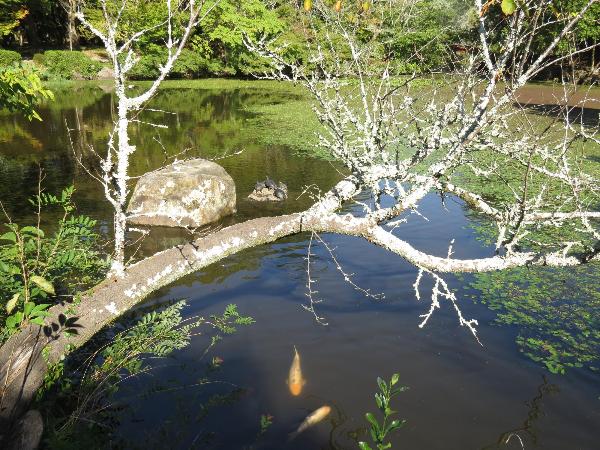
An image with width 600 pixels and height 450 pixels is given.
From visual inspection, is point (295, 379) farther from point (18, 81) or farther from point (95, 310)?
point (18, 81)

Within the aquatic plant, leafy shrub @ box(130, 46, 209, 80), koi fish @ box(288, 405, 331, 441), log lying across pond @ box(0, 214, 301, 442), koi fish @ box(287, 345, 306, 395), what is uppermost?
log lying across pond @ box(0, 214, 301, 442)

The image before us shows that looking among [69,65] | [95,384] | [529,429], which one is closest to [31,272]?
[95,384]

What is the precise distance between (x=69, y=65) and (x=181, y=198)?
32.4 meters

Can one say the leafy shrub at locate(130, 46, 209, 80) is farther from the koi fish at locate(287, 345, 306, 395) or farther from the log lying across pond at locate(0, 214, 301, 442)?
the log lying across pond at locate(0, 214, 301, 442)

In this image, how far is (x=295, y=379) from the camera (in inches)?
213

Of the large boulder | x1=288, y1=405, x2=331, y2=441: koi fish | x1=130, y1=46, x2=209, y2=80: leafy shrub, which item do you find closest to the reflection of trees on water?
x1=288, y1=405, x2=331, y2=441: koi fish

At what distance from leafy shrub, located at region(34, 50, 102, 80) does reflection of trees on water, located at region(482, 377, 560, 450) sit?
3864 cm

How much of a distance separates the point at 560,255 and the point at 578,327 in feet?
10.6

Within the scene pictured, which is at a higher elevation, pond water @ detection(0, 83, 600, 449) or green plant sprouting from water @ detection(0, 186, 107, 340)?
green plant sprouting from water @ detection(0, 186, 107, 340)

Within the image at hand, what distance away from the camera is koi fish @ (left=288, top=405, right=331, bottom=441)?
186 inches

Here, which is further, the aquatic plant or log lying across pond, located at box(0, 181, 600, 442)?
the aquatic plant

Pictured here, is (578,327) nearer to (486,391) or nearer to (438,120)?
(486,391)

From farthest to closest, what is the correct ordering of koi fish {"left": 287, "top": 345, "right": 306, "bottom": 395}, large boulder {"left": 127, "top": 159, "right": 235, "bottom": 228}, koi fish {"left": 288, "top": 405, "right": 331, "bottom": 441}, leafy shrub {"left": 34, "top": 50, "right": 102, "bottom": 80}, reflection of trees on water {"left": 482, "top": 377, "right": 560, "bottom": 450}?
leafy shrub {"left": 34, "top": 50, "right": 102, "bottom": 80}
large boulder {"left": 127, "top": 159, "right": 235, "bottom": 228}
koi fish {"left": 287, "top": 345, "right": 306, "bottom": 395}
koi fish {"left": 288, "top": 405, "right": 331, "bottom": 441}
reflection of trees on water {"left": 482, "top": 377, "right": 560, "bottom": 450}

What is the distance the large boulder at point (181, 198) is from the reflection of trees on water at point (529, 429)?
7044mm
